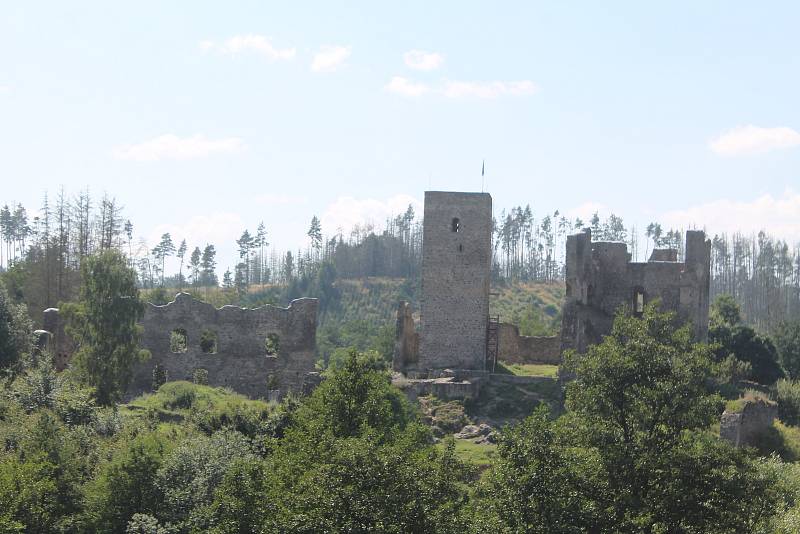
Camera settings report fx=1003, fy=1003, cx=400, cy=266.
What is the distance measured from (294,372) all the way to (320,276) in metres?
57.2

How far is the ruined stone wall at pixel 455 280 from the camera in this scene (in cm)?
Result: 4516

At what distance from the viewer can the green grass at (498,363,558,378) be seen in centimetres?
4597

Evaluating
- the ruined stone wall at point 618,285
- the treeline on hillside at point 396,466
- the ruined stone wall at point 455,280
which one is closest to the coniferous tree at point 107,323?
the treeline on hillside at point 396,466

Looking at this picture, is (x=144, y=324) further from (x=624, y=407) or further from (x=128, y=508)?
(x=624, y=407)

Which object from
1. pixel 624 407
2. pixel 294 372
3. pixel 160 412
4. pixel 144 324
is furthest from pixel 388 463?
pixel 144 324

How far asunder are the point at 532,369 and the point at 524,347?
144 inches

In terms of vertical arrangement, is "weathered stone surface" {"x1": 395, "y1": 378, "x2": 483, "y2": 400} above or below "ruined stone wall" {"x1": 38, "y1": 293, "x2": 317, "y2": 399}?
below

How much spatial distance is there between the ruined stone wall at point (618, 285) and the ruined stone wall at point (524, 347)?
617cm

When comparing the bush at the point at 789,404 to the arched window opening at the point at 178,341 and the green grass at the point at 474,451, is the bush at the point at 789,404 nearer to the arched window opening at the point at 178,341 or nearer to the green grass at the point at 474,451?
the green grass at the point at 474,451

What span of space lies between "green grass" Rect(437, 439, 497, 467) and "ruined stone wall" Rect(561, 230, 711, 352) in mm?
9813

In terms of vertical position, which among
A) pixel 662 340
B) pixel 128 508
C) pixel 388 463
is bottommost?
pixel 128 508

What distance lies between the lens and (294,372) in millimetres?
45750

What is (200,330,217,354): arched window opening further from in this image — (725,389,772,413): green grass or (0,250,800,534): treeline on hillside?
(725,389,772,413): green grass

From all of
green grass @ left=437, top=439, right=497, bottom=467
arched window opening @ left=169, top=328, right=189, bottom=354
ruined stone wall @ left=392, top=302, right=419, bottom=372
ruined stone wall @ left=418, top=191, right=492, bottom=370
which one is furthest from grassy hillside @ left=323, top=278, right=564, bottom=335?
green grass @ left=437, top=439, right=497, bottom=467
